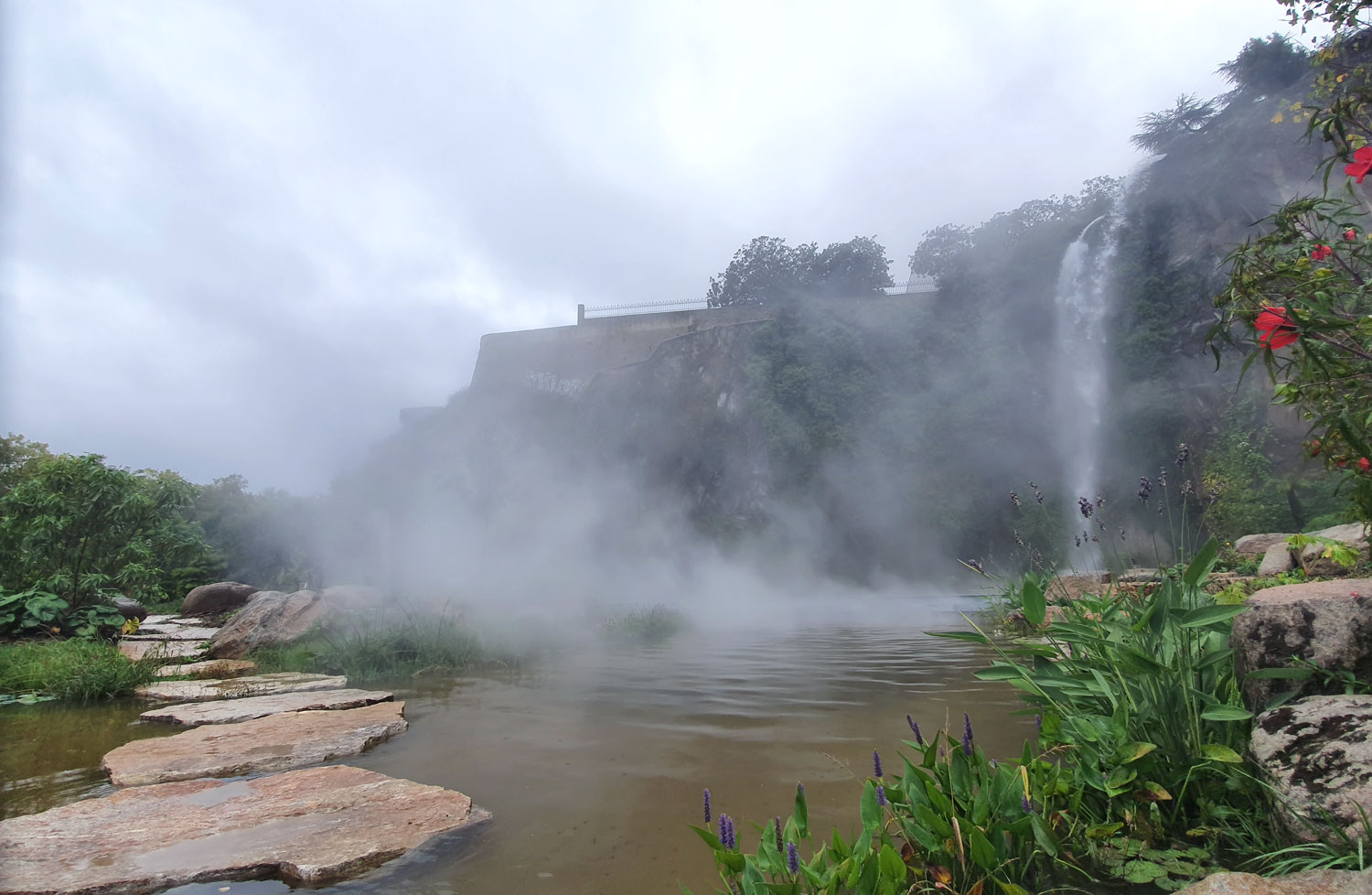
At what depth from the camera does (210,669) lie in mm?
5438

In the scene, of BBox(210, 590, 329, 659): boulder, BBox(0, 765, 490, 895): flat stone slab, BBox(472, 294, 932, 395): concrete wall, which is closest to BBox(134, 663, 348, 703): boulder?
BBox(210, 590, 329, 659): boulder

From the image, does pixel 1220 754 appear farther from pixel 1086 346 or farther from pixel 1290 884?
pixel 1086 346

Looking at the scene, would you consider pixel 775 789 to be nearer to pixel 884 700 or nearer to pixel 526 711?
pixel 884 700

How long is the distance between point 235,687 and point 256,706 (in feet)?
3.15

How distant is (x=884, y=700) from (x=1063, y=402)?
65.8ft

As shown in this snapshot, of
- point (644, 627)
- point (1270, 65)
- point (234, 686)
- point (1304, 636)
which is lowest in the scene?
point (644, 627)

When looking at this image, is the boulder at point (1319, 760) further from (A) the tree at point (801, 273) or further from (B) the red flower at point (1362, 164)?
(A) the tree at point (801, 273)

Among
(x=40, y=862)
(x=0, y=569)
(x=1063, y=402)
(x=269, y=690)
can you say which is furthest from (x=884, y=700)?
(x=1063, y=402)

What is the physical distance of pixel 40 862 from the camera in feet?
5.69

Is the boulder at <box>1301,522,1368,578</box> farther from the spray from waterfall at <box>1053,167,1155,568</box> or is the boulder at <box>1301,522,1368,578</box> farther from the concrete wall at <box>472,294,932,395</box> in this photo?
the concrete wall at <box>472,294,932,395</box>

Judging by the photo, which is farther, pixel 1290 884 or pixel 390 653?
pixel 390 653

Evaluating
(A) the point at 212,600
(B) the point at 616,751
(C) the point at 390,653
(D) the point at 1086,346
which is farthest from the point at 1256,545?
(A) the point at 212,600

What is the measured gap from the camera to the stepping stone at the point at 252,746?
2.61 metres

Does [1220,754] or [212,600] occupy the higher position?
[1220,754]
